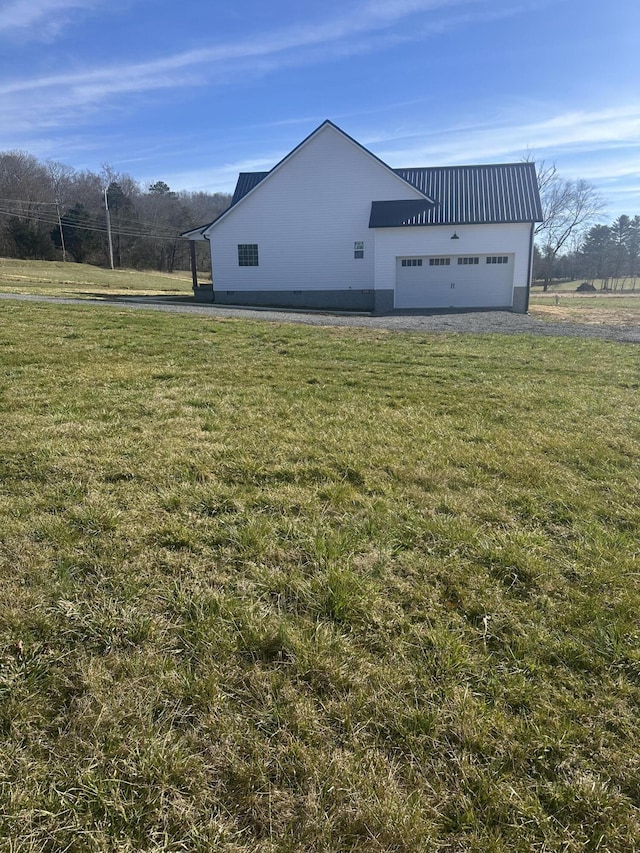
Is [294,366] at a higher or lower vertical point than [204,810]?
higher

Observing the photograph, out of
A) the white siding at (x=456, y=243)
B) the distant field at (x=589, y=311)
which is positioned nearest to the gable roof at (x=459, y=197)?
the white siding at (x=456, y=243)

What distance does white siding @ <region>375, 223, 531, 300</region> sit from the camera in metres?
21.8

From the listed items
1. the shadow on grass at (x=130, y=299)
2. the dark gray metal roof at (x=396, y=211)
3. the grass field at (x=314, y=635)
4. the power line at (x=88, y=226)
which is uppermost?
the power line at (x=88, y=226)

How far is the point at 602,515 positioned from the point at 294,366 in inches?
200

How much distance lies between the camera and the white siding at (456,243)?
21.8m

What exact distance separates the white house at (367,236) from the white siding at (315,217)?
0.04 metres

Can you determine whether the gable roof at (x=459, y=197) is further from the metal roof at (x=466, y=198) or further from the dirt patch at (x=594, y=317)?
the dirt patch at (x=594, y=317)

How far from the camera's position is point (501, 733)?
1794 mm

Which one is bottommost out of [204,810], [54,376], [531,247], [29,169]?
[204,810]

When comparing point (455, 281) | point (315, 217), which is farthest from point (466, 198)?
point (315, 217)

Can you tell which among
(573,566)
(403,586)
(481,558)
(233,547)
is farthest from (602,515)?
(233,547)

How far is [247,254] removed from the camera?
23609mm

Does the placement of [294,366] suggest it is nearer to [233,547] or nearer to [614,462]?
[614,462]

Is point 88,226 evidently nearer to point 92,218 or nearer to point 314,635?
point 92,218
